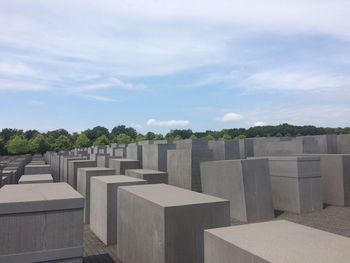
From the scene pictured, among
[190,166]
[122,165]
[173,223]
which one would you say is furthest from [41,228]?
[122,165]

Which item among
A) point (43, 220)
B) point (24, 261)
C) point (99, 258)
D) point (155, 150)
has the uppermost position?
point (155, 150)

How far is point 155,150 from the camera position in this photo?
714 inches

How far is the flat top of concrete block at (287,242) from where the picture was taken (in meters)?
3.64

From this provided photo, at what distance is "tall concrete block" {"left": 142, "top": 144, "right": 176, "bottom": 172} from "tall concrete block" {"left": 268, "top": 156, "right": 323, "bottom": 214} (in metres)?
5.90

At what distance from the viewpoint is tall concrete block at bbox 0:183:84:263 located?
19.6 ft

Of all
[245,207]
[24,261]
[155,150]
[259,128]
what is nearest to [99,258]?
[24,261]

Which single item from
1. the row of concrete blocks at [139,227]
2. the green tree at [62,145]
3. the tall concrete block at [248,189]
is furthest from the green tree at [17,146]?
the row of concrete blocks at [139,227]

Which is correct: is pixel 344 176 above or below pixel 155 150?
below

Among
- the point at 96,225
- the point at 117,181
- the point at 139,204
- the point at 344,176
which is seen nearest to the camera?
the point at 139,204

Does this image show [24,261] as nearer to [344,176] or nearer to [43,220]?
[43,220]

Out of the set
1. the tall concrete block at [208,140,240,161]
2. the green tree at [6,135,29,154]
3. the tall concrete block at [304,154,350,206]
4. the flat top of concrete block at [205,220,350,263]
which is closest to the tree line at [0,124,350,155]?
the green tree at [6,135,29,154]

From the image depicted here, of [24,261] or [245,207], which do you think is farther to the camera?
[245,207]

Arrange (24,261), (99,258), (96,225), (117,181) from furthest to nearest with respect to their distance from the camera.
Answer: (96,225) → (117,181) → (99,258) → (24,261)

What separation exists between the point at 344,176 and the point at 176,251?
35.2 feet
